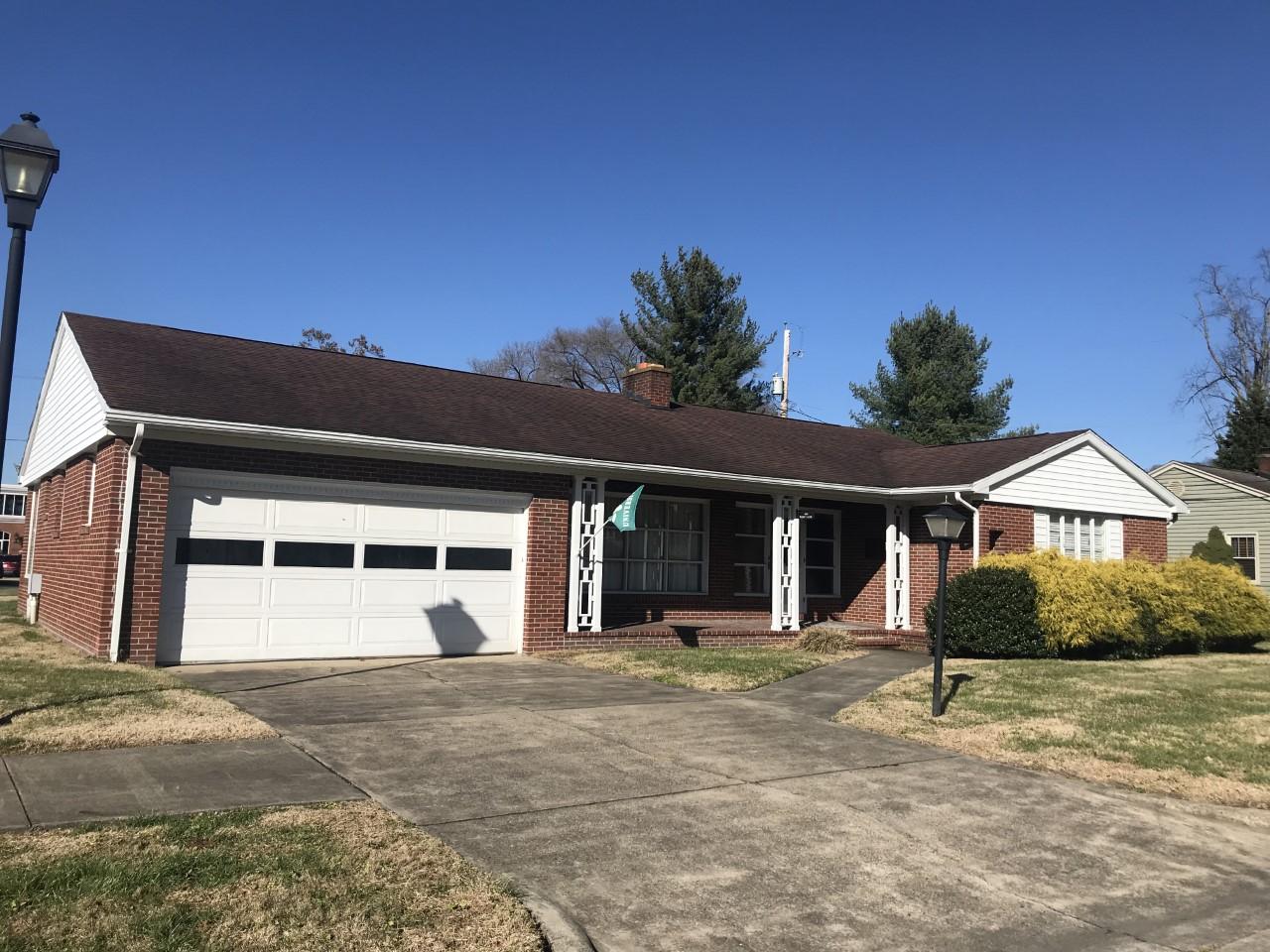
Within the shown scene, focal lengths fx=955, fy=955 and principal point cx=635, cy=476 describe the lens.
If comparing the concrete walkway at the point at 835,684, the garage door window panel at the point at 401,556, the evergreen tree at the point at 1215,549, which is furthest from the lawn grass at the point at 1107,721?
the evergreen tree at the point at 1215,549

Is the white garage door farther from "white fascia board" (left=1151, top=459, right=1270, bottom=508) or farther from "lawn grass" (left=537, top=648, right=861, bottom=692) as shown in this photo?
"white fascia board" (left=1151, top=459, right=1270, bottom=508)

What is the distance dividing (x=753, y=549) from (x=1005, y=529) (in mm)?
4632

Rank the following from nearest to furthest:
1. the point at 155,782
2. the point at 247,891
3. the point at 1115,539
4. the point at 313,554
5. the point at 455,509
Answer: the point at 247,891 → the point at 155,782 → the point at 313,554 → the point at 455,509 → the point at 1115,539

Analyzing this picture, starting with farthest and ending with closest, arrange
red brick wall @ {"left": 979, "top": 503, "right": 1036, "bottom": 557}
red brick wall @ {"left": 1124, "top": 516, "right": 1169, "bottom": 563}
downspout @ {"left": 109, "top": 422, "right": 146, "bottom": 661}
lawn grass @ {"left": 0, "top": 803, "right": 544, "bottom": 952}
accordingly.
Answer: red brick wall @ {"left": 1124, "top": 516, "right": 1169, "bottom": 563}, red brick wall @ {"left": 979, "top": 503, "right": 1036, "bottom": 557}, downspout @ {"left": 109, "top": 422, "right": 146, "bottom": 661}, lawn grass @ {"left": 0, "top": 803, "right": 544, "bottom": 952}

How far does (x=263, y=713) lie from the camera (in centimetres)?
853

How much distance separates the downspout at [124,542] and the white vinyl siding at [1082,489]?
1366 centimetres

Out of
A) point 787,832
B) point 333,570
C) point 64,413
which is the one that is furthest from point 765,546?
point 787,832

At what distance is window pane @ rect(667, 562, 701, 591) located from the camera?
17.7m

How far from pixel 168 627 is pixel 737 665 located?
7.13 meters

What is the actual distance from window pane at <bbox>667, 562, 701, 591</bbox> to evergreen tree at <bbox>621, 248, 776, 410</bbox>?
22.1m

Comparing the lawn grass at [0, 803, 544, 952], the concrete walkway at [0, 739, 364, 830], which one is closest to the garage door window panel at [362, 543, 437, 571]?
the concrete walkway at [0, 739, 364, 830]

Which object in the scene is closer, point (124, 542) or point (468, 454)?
point (124, 542)

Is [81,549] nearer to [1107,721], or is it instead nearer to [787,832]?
[787,832]

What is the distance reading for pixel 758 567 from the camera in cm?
1869
